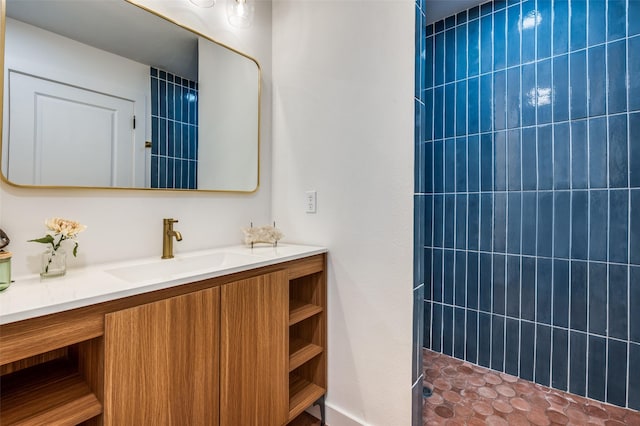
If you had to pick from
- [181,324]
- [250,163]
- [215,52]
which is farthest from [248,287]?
[215,52]

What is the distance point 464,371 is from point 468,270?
0.66 m

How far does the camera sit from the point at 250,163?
68.6 inches

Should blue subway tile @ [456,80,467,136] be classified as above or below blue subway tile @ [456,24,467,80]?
below

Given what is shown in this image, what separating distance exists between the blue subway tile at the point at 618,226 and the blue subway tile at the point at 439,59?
1.27 metres

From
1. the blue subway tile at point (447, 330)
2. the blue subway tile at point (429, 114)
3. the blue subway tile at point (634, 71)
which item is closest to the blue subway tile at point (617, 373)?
the blue subway tile at point (447, 330)

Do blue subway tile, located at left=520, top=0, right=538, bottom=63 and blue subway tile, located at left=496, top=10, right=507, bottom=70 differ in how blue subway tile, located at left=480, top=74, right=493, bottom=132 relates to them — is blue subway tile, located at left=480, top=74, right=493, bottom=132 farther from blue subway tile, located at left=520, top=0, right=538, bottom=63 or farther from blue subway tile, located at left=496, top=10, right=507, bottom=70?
blue subway tile, located at left=520, top=0, right=538, bottom=63

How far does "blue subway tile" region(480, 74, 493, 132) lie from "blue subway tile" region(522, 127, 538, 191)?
22cm

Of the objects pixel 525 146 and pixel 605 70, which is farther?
pixel 525 146

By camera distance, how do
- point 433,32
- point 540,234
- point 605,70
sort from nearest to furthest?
point 605,70 → point 540,234 → point 433,32

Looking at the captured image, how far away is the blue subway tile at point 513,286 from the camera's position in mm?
1916

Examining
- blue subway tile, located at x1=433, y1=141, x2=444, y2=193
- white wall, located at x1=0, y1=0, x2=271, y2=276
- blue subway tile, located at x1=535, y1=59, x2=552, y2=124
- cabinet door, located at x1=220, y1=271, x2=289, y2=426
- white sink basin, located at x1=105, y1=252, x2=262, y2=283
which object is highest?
blue subway tile, located at x1=535, y1=59, x2=552, y2=124

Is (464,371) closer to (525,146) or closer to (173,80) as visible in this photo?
(525,146)

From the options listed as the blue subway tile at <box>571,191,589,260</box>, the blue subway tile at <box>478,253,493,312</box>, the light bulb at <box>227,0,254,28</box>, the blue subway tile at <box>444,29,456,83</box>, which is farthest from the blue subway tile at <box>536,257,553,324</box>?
the light bulb at <box>227,0,254,28</box>

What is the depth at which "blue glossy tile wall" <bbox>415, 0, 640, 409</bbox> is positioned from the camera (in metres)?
1.61
